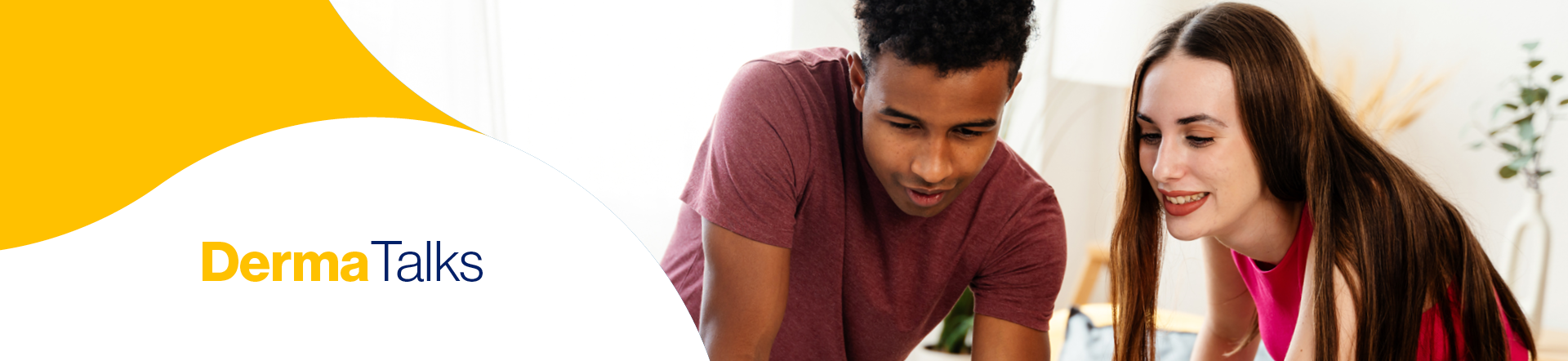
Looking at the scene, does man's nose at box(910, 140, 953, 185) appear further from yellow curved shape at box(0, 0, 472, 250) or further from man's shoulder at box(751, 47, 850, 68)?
yellow curved shape at box(0, 0, 472, 250)

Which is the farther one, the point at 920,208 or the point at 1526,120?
the point at 1526,120

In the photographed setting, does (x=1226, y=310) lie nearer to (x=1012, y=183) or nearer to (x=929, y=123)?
(x=1012, y=183)

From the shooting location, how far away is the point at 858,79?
3.53ft

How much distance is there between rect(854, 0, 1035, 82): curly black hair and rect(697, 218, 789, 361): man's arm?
26 cm

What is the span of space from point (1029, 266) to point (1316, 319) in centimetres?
31

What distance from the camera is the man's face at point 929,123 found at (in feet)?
3.15

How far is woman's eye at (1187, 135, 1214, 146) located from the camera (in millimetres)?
1030

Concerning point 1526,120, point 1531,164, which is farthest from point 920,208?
point 1531,164

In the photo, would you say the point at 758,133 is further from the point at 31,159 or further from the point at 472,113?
the point at 472,113

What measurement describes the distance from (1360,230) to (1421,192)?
13cm

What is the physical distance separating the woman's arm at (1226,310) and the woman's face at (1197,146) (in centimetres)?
35

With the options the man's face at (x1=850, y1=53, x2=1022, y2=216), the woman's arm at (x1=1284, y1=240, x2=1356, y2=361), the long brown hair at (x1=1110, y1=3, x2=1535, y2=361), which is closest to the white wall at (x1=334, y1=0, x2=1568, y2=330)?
the man's face at (x1=850, y1=53, x2=1022, y2=216)

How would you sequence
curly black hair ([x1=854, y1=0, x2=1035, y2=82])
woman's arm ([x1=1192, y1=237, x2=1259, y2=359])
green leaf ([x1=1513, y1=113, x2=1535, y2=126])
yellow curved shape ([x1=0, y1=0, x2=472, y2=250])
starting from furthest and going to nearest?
green leaf ([x1=1513, y1=113, x2=1535, y2=126]) → woman's arm ([x1=1192, y1=237, x2=1259, y2=359]) → curly black hair ([x1=854, y1=0, x2=1035, y2=82]) → yellow curved shape ([x1=0, y1=0, x2=472, y2=250])

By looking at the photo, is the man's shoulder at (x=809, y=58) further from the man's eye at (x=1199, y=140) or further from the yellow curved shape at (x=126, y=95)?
the yellow curved shape at (x=126, y=95)
